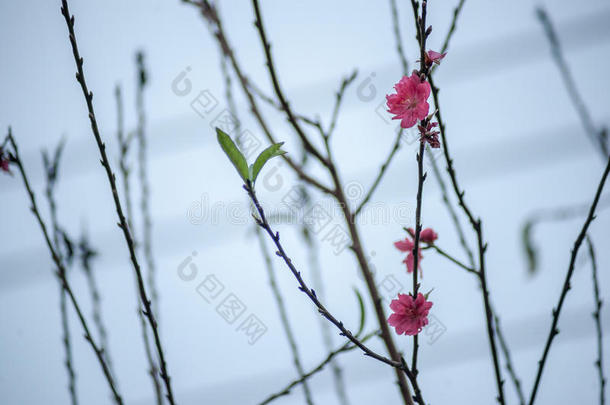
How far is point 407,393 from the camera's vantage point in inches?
27.5

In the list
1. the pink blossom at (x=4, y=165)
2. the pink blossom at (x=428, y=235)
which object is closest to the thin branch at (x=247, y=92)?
the pink blossom at (x=428, y=235)

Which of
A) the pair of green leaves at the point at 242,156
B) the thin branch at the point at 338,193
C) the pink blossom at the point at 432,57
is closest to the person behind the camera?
the pair of green leaves at the point at 242,156

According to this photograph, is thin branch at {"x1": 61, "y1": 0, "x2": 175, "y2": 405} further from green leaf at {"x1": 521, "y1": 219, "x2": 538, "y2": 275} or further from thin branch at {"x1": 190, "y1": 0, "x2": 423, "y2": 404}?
green leaf at {"x1": 521, "y1": 219, "x2": 538, "y2": 275}

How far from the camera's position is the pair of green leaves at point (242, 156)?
546 mm

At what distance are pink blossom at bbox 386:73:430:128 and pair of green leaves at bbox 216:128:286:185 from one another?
0.21 m

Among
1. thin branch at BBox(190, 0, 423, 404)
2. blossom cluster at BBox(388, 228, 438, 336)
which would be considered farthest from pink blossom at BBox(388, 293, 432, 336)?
thin branch at BBox(190, 0, 423, 404)

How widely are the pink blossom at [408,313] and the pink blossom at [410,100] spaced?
267 millimetres

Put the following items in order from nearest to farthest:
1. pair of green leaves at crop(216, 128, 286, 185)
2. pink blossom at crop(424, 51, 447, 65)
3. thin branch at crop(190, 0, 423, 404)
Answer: pair of green leaves at crop(216, 128, 286, 185)
pink blossom at crop(424, 51, 447, 65)
thin branch at crop(190, 0, 423, 404)

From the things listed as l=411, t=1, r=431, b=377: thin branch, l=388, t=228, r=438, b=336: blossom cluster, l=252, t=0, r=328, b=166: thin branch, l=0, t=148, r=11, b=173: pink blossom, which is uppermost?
l=252, t=0, r=328, b=166: thin branch

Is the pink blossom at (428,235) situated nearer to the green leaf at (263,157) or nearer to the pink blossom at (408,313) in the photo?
the pink blossom at (408,313)

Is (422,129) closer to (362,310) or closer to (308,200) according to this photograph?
(362,310)

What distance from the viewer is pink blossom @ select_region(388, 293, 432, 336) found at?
0.64 metres

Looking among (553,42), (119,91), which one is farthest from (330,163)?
(553,42)

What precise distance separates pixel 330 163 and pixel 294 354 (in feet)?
1.34
